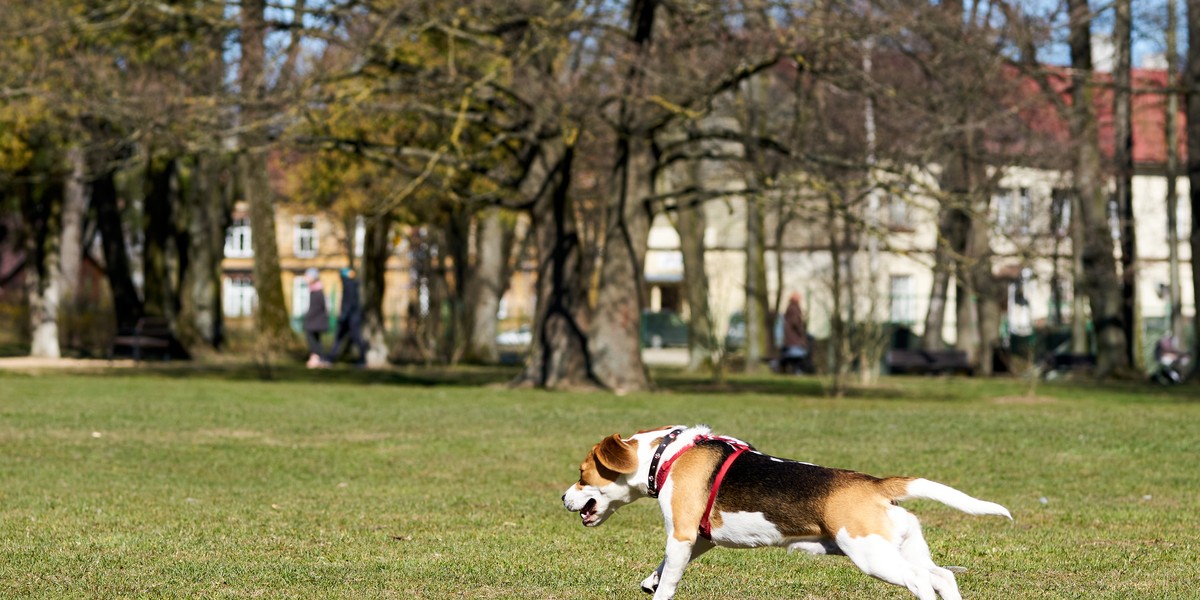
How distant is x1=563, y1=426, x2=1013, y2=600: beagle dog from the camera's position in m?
6.57

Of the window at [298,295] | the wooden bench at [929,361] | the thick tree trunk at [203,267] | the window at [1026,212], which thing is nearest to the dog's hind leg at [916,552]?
the wooden bench at [929,361]

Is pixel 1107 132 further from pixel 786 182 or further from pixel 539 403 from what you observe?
pixel 539 403

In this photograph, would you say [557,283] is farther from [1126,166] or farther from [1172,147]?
[1172,147]

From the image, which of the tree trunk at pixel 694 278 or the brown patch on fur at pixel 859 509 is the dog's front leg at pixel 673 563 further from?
the tree trunk at pixel 694 278

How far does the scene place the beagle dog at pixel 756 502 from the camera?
6566 millimetres

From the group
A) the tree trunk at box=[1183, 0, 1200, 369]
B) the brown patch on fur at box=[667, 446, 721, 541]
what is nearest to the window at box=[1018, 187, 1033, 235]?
the tree trunk at box=[1183, 0, 1200, 369]

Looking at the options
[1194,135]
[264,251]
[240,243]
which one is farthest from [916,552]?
[240,243]

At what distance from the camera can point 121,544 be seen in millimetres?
9531

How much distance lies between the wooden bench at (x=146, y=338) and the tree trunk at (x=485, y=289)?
26.2 feet

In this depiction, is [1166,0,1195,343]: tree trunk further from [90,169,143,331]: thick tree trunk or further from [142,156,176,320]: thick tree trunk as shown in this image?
[90,169,143,331]: thick tree trunk

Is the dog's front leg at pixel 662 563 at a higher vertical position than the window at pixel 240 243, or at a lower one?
lower

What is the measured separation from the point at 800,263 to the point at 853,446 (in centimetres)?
4824

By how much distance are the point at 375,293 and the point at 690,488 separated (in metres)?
34.6

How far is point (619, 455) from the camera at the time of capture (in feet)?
24.0
